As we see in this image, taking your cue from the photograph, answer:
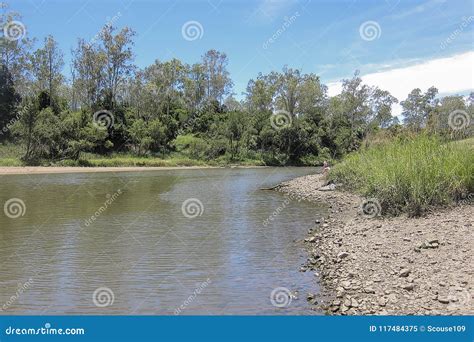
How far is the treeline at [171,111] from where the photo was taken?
209ft

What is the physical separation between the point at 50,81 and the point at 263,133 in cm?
3860

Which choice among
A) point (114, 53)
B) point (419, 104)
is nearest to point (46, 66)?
point (114, 53)

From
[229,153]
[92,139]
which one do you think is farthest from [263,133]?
[92,139]

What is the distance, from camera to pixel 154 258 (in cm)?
1231

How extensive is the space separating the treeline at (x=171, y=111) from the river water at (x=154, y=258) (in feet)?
138

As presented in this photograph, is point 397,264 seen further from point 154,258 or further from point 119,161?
point 119,161

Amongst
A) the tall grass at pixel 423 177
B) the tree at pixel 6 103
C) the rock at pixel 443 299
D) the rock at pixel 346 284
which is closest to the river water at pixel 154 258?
the rock at pixel 346 284

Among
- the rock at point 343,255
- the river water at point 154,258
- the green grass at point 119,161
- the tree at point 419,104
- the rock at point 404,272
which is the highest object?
the tree at point 419,104

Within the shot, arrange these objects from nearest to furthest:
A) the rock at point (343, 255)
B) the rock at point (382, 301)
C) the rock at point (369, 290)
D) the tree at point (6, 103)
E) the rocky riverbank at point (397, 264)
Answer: the rocky riverbank at point (397, 264) → the rock at point (382, 301) → the rock at point (369, 290) → the rock at point (343, 255) → the tree at point (6, 103)

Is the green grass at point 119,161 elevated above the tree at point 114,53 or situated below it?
below

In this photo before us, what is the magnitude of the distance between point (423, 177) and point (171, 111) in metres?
76.1

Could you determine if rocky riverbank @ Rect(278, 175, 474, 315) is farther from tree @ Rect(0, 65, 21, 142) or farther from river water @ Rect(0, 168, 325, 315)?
tree @ Rect(0, 65, 21, 142)

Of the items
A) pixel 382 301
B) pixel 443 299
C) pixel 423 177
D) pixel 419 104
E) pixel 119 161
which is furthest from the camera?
pixel 419 104

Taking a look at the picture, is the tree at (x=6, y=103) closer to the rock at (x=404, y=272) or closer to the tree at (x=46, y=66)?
the tree at (x=46, y=66)
